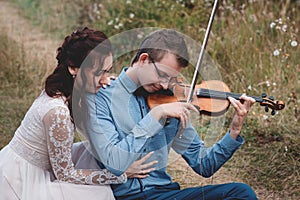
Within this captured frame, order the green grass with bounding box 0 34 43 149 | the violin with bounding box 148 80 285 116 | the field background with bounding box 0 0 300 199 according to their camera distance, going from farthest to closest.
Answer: the green grass with bounding box 0 34 43 149, the field background with bounding box 0 0 300 199, the violin with bounding box 148 80 285 116

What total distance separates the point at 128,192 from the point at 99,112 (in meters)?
0.39

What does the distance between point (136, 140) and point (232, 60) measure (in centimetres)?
269

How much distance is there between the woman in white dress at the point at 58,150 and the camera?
264 centimetres

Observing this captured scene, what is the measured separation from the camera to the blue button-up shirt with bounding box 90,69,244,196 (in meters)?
2.63

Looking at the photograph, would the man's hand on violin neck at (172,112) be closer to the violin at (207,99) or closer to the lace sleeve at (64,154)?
the violin at (207,99)

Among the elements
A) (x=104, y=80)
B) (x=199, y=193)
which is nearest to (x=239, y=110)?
(x=199, y=193)

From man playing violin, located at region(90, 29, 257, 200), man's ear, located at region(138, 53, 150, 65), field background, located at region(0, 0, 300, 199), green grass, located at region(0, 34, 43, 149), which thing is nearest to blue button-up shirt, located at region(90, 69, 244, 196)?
man playing violin, located at region(90, 29, 257, 200)

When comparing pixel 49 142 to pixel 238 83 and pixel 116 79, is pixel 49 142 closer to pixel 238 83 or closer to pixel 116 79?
pixel 116 79

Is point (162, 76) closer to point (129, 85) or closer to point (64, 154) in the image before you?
point (129, 85)

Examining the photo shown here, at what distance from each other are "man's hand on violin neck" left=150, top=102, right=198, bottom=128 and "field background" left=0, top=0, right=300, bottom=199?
1355mm

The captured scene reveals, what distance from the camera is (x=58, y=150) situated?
2645 mm

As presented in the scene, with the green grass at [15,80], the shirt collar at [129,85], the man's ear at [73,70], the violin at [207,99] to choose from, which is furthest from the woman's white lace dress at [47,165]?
the green grass at [15,80]

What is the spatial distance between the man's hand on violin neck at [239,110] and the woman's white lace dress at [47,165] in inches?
21.0

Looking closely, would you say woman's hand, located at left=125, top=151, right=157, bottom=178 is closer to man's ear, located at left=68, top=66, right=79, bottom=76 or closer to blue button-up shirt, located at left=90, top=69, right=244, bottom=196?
blue button-up shirt, located at left=90, top=69, right=244, bottom=196
